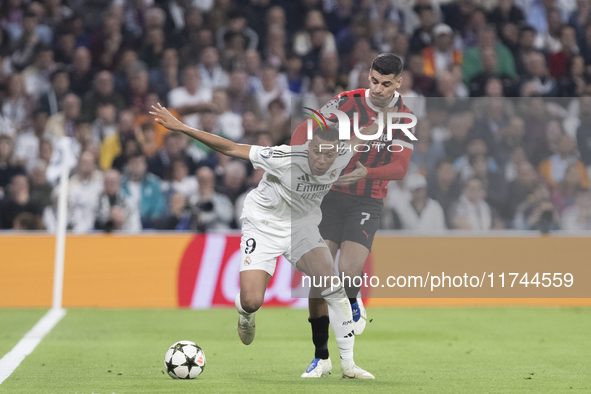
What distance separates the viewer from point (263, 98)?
13.8 metres

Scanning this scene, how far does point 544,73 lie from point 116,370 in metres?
10.0

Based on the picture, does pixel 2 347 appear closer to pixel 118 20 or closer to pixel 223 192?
pixel 223 192

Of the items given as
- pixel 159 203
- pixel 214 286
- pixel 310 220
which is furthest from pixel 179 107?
pixel 310 220

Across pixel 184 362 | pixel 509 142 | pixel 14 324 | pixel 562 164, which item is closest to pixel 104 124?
pixel 14 324

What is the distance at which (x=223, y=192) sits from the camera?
480 inches

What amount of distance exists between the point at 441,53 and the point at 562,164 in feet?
10.9

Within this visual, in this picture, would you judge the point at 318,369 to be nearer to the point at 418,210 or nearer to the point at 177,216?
the point at 418,210

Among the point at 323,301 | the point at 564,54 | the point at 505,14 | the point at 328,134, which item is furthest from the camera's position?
the point at 505,14

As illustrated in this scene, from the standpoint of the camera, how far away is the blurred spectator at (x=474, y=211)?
11656 mm

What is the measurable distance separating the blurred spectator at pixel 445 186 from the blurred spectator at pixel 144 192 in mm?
3857

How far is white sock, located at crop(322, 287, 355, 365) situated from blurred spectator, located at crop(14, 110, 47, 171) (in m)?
7.85

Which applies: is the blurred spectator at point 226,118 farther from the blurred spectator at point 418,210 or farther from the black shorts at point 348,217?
the black shorts at point 348,217

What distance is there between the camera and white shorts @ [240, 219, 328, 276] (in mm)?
6492

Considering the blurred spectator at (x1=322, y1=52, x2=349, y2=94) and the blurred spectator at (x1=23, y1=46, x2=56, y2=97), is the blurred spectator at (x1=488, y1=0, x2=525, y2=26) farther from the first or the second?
the blurred spectator at (x1=23, y1=46, x2=56, y2=97)
